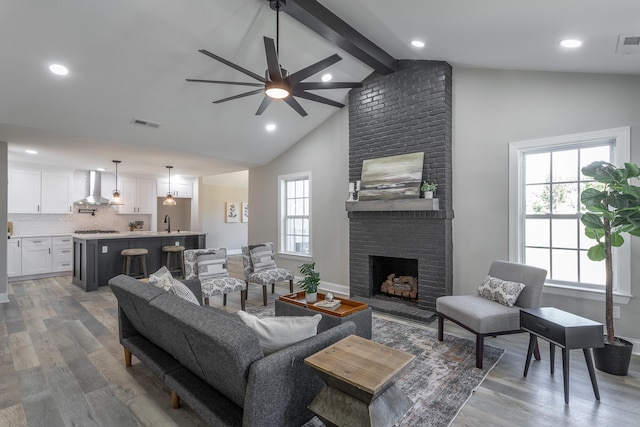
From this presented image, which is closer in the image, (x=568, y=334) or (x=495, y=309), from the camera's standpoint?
(x=568, y=334)

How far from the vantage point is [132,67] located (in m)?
3.64

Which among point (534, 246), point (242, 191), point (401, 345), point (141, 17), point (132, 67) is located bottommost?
point (401, 345)

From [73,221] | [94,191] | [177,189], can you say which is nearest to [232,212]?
[177,189]

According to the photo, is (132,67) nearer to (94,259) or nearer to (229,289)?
(229,289)

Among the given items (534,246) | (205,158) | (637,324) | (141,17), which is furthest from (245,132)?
(637,324)

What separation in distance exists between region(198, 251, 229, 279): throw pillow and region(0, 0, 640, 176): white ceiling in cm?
216

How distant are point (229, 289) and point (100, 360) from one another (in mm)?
1592

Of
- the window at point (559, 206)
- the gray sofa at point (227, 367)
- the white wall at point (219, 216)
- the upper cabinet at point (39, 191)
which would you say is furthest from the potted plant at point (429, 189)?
the upper cabinet at point (39, 191)

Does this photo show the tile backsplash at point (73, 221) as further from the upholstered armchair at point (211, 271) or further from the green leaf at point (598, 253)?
the green leaf at point (598, 253)

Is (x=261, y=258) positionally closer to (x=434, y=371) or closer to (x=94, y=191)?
(x=434, y=371)

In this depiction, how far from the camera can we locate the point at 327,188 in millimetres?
5836

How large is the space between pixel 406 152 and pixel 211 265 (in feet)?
10.7

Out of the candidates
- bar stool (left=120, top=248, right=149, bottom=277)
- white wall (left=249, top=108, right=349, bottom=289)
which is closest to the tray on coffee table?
white wall (left=249, top=108, right=349, bottom=289)

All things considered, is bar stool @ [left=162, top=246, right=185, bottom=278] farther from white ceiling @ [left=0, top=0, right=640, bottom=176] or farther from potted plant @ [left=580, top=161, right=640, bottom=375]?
potted plant @ [left=580, top=161, right=640, bottom=375]
